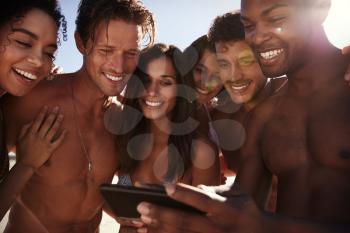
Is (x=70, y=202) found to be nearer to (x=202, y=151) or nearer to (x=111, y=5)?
(x=202, y=151)

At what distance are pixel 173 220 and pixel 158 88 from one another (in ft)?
7.12

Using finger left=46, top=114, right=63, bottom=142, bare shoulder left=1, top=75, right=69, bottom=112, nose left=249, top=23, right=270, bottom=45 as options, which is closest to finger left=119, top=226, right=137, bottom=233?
finger left=46, top=114, right=63, bottom=142

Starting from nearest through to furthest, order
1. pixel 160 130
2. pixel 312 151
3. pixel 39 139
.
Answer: pixel 312 151 → pixel 39 139 → pixel 160 130

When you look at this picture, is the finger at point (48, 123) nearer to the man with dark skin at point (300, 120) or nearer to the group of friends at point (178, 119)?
the group of friends at point (178, 119)

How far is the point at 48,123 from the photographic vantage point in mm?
3301

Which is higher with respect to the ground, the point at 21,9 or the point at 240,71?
the point at 21,9

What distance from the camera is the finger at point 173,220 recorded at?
68.4 inches

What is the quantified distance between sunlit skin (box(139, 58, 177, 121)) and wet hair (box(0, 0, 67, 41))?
3.44 ft

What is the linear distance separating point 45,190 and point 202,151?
61.2 inches

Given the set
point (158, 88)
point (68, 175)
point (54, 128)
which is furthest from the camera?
point (158, 88)

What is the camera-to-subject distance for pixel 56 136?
3422 millimetres

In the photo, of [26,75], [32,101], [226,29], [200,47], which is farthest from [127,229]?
[226,29]

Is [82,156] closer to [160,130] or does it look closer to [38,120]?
[38,120]

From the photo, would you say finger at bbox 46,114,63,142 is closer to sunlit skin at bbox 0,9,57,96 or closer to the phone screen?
sunlit skin at bbox 0,9,57,96
